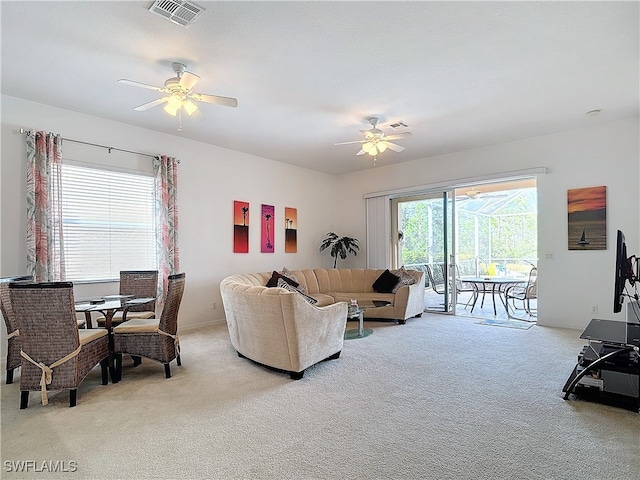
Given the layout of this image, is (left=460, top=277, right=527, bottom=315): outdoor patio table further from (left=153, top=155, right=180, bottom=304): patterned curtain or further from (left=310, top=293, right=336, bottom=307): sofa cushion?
(left=153, top=155, right=180, bottom=304): patterned curtain

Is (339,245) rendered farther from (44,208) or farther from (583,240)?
(44,208)

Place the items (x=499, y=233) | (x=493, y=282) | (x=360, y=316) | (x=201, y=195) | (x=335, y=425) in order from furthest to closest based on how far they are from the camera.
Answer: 1. (x=499, y=233)
2. (x=493, y=282)
3. (x=201, y=195)
4. (x=360, y=316)
5. (x=335, y=425)

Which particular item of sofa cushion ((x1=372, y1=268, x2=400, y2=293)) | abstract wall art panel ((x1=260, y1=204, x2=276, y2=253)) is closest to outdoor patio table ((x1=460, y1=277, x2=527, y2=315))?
sofa cushion ((x1=372, y1=268, x2=400, y2=293))

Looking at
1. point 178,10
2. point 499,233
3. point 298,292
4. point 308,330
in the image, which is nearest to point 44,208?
point 178,10

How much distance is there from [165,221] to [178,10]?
3.24m

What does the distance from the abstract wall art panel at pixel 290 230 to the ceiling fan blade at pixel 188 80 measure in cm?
413

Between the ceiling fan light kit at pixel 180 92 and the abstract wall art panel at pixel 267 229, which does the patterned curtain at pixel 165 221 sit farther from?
the ceiling fan light kit at pixel 180 92

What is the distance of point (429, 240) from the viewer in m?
7.11

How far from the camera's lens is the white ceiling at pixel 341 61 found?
2.62m

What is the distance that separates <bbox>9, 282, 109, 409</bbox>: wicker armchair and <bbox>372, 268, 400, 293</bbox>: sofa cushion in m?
4.65

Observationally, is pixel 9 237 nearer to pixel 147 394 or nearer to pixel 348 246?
pixel 147 394

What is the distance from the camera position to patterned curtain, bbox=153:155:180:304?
5.14 metres

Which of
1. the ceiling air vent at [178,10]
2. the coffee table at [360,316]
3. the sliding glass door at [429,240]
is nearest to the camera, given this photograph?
the ceiling air vent at [178,10]

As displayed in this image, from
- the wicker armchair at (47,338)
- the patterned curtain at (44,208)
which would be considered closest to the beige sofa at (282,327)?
the wicker armchair at (47,338)
